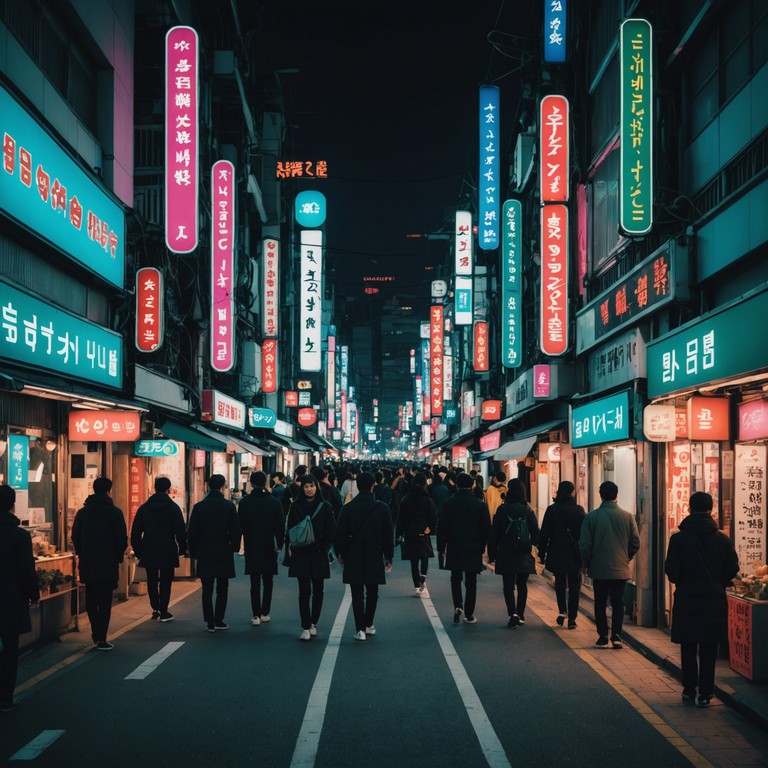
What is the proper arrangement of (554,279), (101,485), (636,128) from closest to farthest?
(101,485) → (636,128) → (554,279)

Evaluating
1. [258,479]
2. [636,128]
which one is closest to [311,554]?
[258,479]

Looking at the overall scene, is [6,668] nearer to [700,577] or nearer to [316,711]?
[316,711]

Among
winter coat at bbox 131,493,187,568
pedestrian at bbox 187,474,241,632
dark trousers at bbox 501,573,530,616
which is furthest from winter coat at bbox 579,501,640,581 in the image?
winter coat at bbox 131,493,187,568

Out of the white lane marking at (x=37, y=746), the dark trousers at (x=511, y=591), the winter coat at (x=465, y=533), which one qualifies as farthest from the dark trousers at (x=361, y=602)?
the white lane marking at (x=37, y=746)

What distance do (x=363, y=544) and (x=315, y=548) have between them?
62 centimetres

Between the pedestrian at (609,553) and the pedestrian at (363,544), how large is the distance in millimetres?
2416

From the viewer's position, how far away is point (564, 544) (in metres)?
12.5

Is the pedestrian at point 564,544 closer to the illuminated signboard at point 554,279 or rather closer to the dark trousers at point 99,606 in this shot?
the dark trousers at point 99,606

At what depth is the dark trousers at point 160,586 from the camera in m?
12.9

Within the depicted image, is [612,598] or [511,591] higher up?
[612,598]

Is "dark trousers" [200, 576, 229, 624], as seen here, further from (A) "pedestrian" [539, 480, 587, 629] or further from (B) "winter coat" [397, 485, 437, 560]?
(A) "pedestrian" [539, 480, 587, 629]

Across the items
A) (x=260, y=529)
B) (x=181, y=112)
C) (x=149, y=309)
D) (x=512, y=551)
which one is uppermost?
(x=181, y=112)

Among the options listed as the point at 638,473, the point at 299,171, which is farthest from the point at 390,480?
the point at 299,171

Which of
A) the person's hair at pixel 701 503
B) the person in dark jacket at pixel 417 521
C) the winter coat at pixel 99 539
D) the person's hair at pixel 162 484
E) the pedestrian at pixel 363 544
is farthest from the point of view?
the person in dark jacket at pixel 417 521
